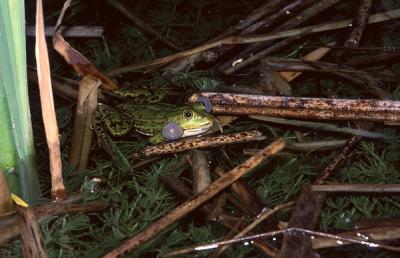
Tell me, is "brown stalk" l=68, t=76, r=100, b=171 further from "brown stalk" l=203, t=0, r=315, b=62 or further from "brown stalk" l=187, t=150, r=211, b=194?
"brown stalk" l=203, t=0, r=315, b=62

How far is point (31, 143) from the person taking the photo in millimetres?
2809

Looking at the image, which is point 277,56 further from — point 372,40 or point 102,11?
point 102,11

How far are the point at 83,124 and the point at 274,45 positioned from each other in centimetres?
182

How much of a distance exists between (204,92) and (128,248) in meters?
1.58

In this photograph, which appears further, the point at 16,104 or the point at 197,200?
the point at 197,200

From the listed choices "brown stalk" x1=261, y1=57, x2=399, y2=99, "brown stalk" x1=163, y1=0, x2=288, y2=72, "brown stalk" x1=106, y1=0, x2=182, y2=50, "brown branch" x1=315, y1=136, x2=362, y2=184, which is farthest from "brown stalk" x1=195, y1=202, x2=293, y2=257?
"brown stalk" x1=106, y1=0, x2=182, y2=50

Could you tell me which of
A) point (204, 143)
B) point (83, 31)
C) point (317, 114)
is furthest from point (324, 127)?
point (83, 31)

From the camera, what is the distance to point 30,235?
2908 mm

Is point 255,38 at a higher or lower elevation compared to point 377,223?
higher

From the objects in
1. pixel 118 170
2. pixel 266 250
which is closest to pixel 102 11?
pixel 118 170

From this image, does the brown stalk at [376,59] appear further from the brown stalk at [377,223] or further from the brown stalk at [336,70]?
the brown stalk at [377,223]

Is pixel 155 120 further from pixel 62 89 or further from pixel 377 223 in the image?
pixel 377 223

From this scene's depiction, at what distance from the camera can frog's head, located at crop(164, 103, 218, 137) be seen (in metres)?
4.11

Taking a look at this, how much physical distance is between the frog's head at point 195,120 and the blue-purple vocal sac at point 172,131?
25 millimetres
